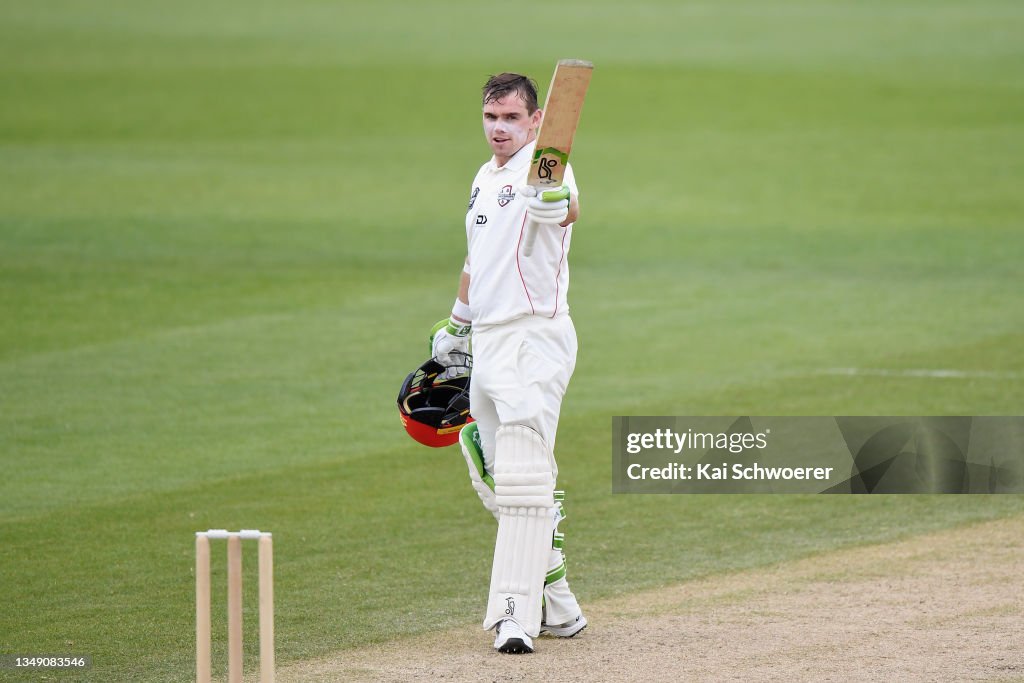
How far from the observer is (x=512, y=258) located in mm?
6355

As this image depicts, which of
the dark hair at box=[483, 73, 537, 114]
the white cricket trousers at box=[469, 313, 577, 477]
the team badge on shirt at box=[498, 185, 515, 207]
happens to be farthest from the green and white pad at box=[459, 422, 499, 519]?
the dark hair at box=[483, 73, 537, 114]

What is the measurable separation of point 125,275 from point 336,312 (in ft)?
9.80

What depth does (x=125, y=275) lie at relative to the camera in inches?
656

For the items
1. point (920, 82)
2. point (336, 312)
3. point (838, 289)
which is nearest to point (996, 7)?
point (920, 82)

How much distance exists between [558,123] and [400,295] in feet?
32.5

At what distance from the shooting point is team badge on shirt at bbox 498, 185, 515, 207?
20.9 feet

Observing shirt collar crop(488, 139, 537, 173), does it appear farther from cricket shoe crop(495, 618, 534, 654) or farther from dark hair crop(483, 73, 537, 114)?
cricket shoe crop(495, 618, 534, 654)

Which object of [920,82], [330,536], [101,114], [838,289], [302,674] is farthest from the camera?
[920,82]

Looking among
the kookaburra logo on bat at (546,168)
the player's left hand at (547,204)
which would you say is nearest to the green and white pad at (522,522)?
the player's left hand at (547,204)

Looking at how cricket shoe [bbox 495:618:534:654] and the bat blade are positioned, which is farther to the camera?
cricket shoe [bbox 495:618:534:654]

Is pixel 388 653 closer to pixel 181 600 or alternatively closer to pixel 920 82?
pixel 181 600

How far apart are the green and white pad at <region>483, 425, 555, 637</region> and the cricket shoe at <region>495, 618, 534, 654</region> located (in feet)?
0.07

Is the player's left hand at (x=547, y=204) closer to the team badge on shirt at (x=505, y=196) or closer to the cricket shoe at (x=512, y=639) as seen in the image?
the team badge on shirt at (x=505, y=196)

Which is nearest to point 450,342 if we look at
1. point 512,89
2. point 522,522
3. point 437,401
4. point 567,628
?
point 437,401
